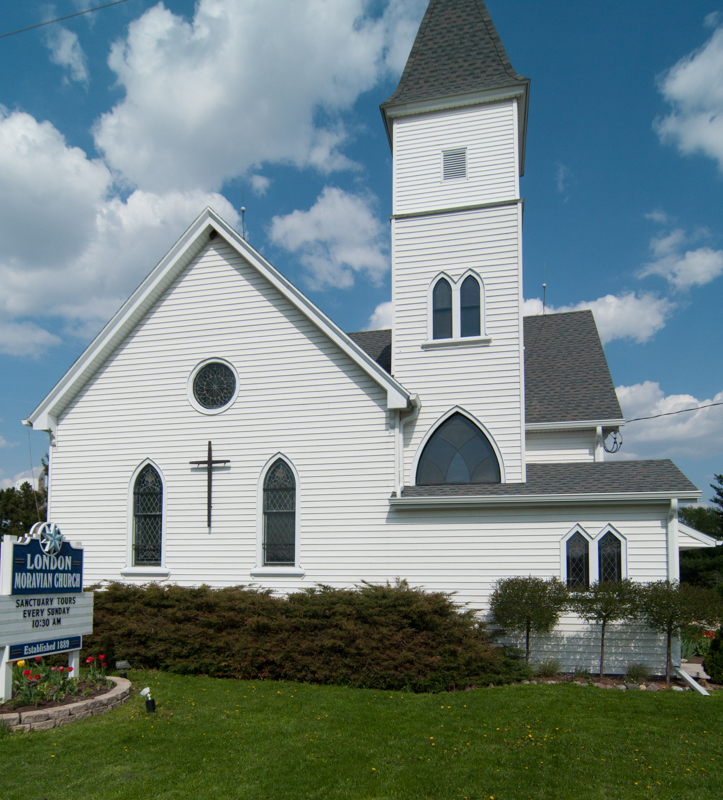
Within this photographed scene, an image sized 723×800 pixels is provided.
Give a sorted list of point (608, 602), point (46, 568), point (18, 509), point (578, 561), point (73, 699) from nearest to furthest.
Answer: point (73, 699)
point (46, 568)
point (608, 602)
point (578, 561)
point (18, 509)

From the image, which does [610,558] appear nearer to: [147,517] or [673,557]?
[673,557]

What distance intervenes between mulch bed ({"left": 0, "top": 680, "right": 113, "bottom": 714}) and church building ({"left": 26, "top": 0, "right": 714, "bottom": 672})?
4.43 meters

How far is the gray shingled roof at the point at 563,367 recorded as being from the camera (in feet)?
52.7

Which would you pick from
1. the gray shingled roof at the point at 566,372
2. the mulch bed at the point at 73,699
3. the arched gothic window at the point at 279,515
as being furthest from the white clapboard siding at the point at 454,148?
the mulch bed at the point at 73,699

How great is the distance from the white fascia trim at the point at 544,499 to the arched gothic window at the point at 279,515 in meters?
2.33

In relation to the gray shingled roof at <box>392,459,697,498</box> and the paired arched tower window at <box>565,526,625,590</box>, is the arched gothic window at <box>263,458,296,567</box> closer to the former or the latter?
the gray shingled roof at <box>392,459,697,498</box>

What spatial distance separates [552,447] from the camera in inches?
638

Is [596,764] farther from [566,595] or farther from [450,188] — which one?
[450,188]

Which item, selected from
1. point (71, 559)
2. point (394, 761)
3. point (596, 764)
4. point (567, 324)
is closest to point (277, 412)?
point (71, 559)

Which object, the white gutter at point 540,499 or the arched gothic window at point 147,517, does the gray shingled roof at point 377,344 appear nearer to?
the white gutter at point 540,499

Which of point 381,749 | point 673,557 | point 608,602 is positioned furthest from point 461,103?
point 381,749

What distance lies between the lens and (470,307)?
15383 mm

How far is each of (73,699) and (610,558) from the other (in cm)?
956

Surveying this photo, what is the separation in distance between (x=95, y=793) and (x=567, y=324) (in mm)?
18074
